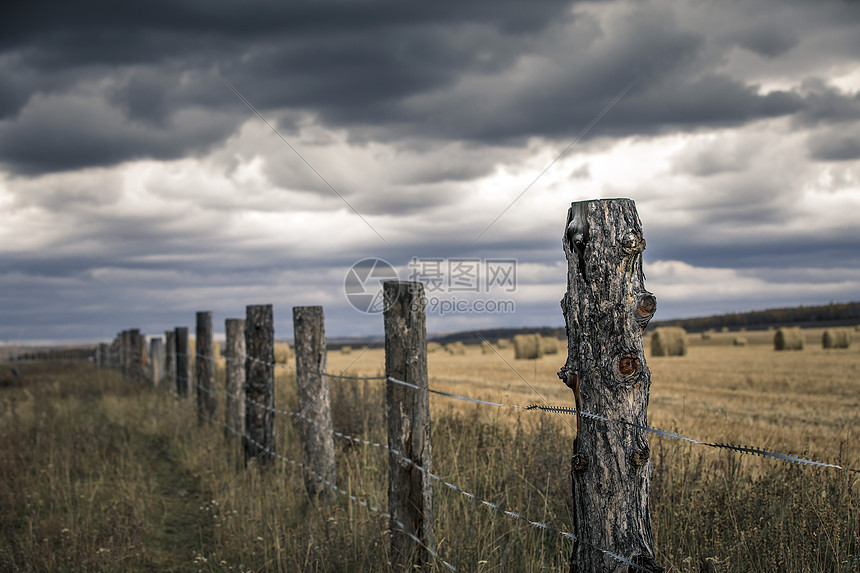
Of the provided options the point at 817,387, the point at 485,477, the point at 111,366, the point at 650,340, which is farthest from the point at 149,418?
the point at 650,340

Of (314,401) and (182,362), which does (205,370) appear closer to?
(182,362)

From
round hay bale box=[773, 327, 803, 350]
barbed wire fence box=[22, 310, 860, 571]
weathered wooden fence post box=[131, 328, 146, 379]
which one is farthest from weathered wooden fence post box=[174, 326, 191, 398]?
round hay bale box=[773, 327, 803, 350]

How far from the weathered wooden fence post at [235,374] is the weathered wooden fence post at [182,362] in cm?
417

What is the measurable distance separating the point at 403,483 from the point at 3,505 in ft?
15.3

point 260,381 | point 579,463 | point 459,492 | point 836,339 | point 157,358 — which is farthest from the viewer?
point 836,339

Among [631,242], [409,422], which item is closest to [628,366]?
[631,242]

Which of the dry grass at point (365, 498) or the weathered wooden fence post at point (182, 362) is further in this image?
the weathered wooden fence post at point (182, 362)

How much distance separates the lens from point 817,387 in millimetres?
14945

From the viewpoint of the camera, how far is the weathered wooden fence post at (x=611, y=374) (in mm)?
2564

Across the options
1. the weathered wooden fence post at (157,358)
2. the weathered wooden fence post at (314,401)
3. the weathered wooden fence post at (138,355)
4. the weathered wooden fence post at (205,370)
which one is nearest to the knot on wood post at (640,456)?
the weathered wooden fence post at (314,401)

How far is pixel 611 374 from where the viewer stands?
258 cm

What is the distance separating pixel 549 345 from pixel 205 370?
24.0 m

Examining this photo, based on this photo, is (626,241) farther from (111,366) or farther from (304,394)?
Result: (111,366)

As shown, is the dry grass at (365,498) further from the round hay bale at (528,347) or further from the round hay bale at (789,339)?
the round hay bale at (789,339)
